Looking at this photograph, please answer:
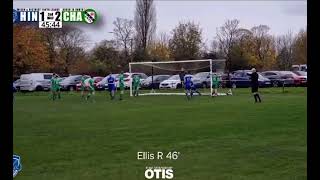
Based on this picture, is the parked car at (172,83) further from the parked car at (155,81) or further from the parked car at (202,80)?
the parked car at (202,80)

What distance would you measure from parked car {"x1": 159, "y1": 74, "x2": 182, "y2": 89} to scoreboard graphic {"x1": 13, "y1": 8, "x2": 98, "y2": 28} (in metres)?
27.8

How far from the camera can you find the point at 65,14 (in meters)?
4.75

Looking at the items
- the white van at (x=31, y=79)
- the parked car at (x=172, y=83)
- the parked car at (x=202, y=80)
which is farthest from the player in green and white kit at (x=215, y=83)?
the white van at (x=31, y=79)

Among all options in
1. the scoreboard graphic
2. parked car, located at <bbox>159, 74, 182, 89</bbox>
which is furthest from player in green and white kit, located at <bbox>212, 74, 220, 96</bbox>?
the scoreboard graphic

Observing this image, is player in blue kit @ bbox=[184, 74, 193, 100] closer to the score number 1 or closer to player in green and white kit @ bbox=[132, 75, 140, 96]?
player in green and white kit @ bbox=[132, 75, 140, 96]

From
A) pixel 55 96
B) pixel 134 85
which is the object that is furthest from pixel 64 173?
pixel 134 85

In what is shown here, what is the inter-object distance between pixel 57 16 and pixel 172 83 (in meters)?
28.7

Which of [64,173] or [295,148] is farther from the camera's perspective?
[295,148]

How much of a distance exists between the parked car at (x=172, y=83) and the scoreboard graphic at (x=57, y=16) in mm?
27812

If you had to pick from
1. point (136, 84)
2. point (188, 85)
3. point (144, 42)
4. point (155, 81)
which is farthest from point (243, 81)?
point (144, 42)
